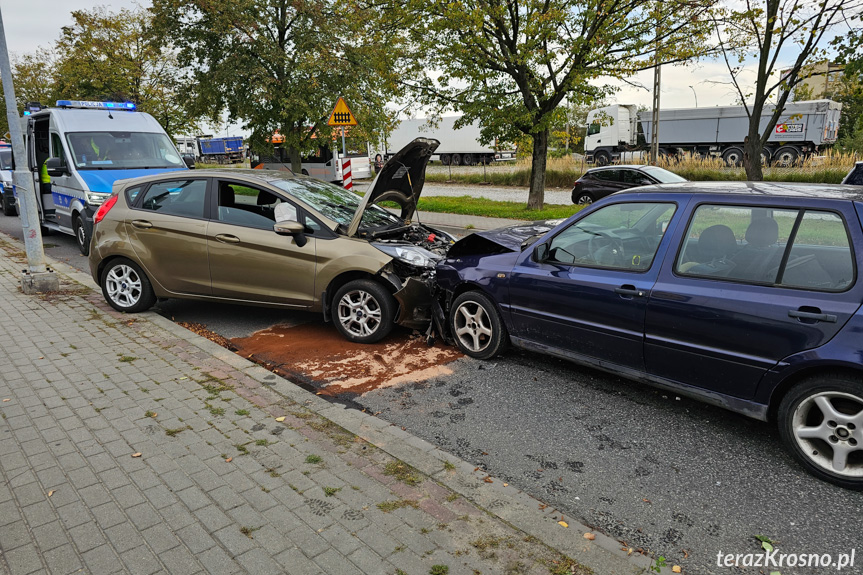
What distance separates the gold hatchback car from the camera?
5.84m

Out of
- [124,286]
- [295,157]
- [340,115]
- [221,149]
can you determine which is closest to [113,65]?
[295,157]

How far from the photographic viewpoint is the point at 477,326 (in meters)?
5.43

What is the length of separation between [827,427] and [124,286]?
22.9 feet

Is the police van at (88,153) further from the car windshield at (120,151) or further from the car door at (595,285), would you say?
the car door at (595,285)

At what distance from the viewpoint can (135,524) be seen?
298cm

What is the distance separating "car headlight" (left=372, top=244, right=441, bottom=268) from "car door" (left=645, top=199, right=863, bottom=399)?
253 centimetres

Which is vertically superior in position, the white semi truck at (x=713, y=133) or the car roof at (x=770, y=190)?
the white semi truck at (x=713, y=133)

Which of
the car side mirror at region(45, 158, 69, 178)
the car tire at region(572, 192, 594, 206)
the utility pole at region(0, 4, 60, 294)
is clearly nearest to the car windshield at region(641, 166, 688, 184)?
the car tire at region(572, 192, 594, 206)

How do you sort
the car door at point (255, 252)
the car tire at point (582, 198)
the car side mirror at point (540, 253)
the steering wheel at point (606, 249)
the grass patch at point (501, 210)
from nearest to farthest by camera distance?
1. the steering wheel at point (606, 249)
2. the car side mirror at point (540, 253)
3. the car door at point (255, 252)
4. the grass patch at point (501, 210)
5. the car tire at point (582, 198)

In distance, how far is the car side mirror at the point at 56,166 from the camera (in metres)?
10.7

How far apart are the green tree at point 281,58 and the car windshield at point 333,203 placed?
10653 millimetres

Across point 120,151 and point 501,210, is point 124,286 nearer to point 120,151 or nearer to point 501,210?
point 120,151

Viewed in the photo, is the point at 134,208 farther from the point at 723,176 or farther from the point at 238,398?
the point at 723,176

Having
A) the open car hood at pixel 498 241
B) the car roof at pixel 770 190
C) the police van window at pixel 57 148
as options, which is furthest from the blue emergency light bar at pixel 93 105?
the car roof at pixel 770 190
